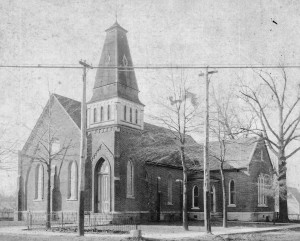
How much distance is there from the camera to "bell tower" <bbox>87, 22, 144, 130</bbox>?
34.8 m

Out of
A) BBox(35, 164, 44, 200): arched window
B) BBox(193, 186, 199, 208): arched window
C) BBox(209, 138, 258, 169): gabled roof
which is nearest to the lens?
BBox(35, 164, 44, 200): arched window

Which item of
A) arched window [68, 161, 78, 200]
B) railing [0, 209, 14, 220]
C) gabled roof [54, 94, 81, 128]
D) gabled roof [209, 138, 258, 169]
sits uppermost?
gabled roof [54, 94, 81, 128]

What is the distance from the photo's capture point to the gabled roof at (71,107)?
37.1 meters

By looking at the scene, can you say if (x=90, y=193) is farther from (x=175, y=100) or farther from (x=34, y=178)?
(x=175, y=100)

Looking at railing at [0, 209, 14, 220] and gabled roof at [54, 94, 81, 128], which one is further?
railing at [0, 209, 14, 220]

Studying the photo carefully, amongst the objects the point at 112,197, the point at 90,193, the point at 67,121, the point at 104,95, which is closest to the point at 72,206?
the point at 90,193

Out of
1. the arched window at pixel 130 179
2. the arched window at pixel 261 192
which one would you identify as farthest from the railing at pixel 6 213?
the arched window at pixel 261 192

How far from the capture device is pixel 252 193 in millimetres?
42031

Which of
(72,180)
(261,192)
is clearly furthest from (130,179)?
(261,192)

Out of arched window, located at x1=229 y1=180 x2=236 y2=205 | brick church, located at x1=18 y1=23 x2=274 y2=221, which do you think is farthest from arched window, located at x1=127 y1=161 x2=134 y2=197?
arched window, located at x1=229 y1=180 x2=236 y2=205

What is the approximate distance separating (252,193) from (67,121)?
1924 cm

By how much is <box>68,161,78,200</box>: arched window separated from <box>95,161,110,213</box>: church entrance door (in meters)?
2.18

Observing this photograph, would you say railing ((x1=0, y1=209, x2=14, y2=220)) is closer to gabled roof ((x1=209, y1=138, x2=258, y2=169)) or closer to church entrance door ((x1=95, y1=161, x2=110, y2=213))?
church entrance door ((x1=95, y1=161, x2=110, y2=213))

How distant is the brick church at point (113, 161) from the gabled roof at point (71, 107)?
44mm
